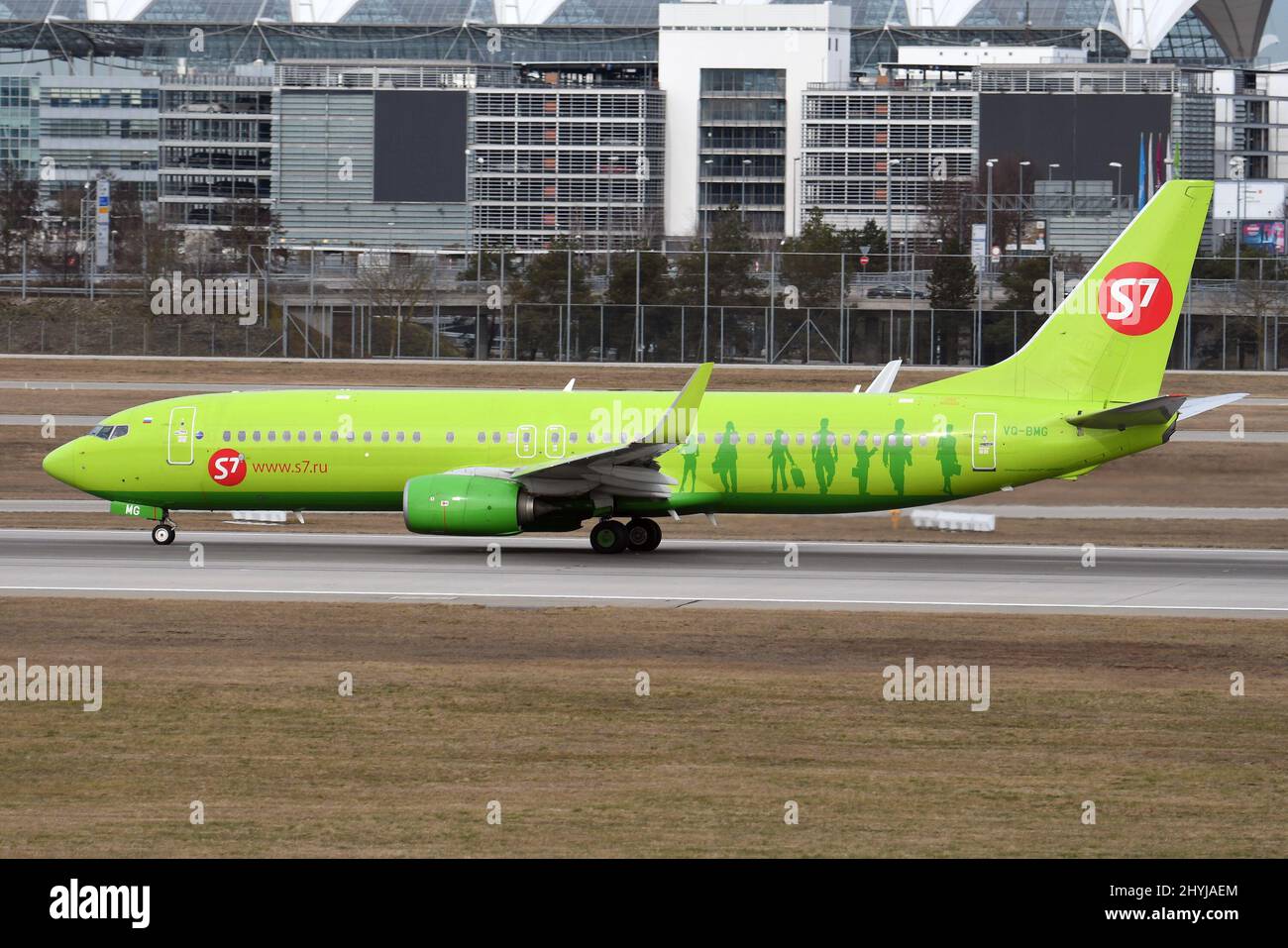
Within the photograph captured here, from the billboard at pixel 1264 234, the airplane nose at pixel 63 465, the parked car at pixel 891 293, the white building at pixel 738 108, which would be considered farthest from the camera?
the white building at pixel 738 108

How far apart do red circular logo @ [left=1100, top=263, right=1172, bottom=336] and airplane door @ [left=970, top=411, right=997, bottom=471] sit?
3.67 meters

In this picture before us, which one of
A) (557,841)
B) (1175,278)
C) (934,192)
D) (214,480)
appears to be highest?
(934,192)

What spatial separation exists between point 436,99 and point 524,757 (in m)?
162

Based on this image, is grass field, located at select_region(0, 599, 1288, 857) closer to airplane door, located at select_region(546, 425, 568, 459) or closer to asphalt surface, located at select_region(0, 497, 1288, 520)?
airplane door, located at select_region(546, 425, 568, 459)

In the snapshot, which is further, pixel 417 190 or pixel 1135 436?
pixel 417 190

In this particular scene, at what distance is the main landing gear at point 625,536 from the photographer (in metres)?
42.6

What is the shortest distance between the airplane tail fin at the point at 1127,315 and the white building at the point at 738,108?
150450mm

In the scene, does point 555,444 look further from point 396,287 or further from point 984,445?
point 396,287

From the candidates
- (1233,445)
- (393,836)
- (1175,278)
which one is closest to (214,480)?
(1175,278)

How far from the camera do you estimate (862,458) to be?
1641 inches

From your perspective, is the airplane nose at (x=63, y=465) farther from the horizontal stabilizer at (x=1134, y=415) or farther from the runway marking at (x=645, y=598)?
the horizontal stabilizer at (x=1134, y=415)

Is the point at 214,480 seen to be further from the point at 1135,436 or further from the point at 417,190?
the point at 417,190

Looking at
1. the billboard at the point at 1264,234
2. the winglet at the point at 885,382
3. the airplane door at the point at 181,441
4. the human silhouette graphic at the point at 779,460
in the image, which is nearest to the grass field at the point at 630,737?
the human silhouette graphic at the point at 779,460

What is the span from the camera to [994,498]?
5484cm
